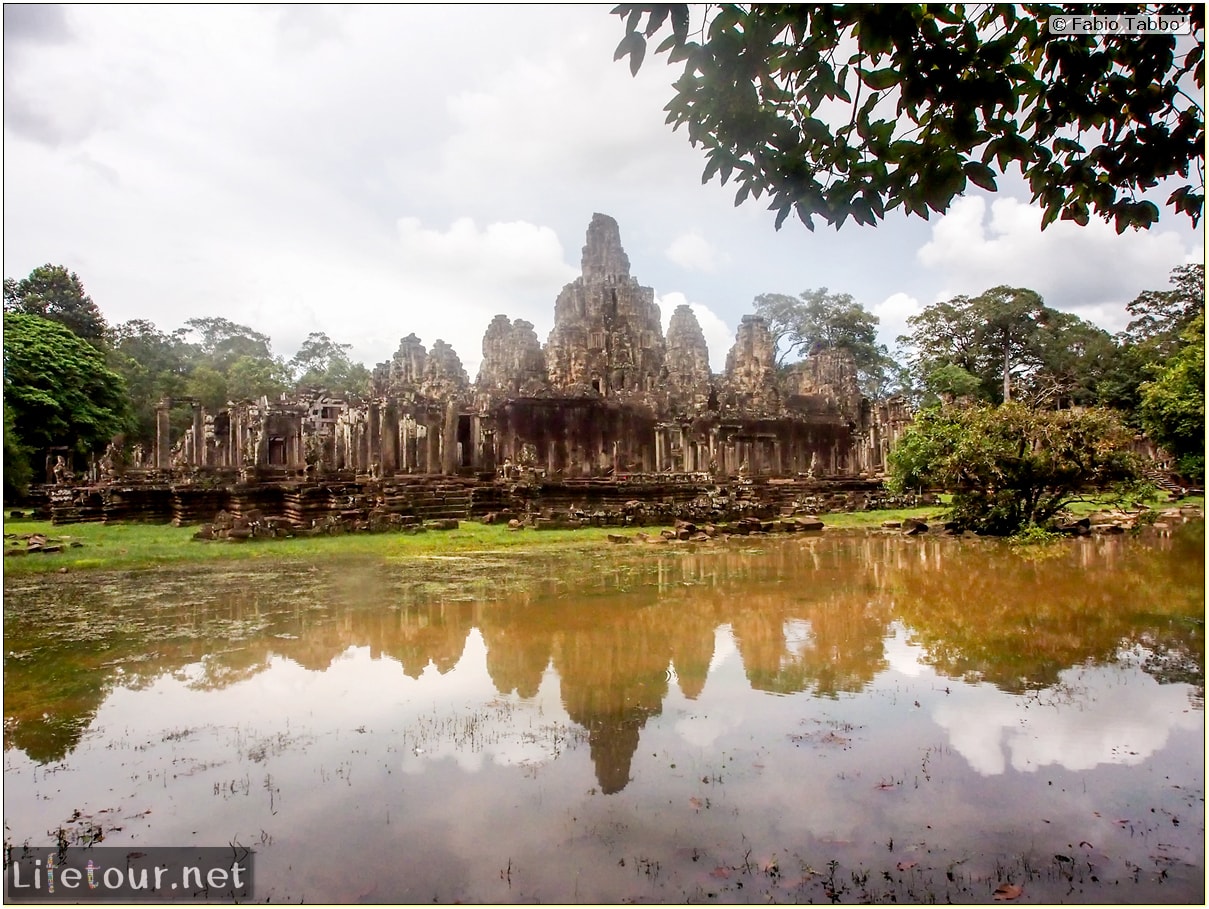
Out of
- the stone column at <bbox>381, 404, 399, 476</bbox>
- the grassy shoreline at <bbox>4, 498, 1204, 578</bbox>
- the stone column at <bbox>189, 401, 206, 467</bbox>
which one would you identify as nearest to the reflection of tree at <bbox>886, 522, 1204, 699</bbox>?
the grassy shoreline at <bbox>4, 498, 1204, 578</bbox>

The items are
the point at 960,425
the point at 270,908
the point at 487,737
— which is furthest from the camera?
the point at 960,425

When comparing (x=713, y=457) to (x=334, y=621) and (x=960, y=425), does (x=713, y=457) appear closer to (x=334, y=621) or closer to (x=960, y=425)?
(x=960, y=425)

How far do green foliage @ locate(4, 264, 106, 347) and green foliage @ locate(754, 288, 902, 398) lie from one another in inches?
1521

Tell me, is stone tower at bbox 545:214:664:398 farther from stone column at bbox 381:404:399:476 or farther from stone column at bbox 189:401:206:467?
stone column at bbox 189:401:206:467

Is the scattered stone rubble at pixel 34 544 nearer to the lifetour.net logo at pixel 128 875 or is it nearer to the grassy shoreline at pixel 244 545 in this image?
the grassy shoreline at pixel 244 545

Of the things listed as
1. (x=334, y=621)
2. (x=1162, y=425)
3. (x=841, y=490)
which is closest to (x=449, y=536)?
(x=334, y=621)

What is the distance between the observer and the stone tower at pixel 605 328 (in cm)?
3822

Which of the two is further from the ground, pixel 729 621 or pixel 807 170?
pixel 807 170

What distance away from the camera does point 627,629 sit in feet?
24.3

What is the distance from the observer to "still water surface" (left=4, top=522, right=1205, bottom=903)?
10.1ft

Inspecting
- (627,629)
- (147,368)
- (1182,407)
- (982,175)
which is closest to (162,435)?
(147,368)

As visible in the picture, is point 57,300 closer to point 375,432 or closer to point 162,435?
point 162,435

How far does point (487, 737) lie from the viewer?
4.53m

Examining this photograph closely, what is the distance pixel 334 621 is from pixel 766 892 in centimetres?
625
